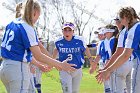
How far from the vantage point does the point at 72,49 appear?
11281 millimetres

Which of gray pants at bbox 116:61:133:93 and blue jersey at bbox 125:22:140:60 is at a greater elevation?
blue jersey at bbox 125:22:140:60

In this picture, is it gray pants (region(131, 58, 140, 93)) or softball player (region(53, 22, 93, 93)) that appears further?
softball player (region(53, 22, 93, 93))

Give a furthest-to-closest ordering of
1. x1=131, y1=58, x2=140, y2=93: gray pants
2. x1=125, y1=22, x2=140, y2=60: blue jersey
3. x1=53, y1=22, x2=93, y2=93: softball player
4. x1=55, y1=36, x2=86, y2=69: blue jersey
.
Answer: x1=55, y1=36, x2=86, y2=69: blue jersey
x1=53, y1=22, x2=93, y2=93: softball player
x1=131, y1=58, x2=140, y2=93: gray pants
x1=125, y1=22, x2=140, y2=60: blue jersey

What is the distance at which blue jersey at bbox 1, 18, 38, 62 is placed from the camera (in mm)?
6660

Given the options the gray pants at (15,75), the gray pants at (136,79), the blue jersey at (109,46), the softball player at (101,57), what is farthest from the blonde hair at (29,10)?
the softball player at (101,57)

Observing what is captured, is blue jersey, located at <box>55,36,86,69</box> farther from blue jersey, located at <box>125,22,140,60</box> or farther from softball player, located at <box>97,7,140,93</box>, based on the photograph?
blue jersey, located at <box>125,22,140,60</box>

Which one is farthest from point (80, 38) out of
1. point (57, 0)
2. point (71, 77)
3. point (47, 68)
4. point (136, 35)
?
point (57, 0)

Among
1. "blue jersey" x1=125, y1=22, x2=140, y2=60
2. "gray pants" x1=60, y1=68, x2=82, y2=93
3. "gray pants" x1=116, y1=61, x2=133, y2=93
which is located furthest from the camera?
"gray pants" x1=60, y1=68, x2=82, y2=93

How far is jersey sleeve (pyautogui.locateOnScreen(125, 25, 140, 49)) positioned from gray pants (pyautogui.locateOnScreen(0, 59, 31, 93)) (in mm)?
1831

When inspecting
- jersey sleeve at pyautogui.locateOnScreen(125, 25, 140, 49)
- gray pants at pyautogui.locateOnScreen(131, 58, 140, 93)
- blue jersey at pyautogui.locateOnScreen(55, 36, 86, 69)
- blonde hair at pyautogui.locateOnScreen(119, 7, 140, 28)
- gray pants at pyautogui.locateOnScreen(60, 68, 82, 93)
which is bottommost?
gray pants at pyautogui.locateOnScreen(60, 68, 82, 93)

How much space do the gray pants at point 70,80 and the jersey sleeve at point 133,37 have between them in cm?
377

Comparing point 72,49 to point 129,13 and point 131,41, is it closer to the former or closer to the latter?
point 129,13

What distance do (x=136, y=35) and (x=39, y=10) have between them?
172 cm

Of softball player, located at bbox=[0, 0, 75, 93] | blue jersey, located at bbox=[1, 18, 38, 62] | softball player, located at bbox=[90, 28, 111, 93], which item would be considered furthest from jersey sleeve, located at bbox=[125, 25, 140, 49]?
softball player, located at bbox=[90, 28, 111, 93]
